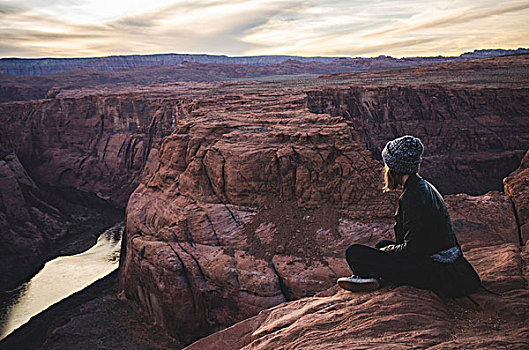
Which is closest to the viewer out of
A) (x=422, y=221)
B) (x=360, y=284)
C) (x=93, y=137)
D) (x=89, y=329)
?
(x=422, y=221)

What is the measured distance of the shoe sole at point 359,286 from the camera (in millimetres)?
5797

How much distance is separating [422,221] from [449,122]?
40.2 meters

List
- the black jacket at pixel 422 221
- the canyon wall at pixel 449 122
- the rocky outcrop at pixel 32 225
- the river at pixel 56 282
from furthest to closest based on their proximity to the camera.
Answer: the canyon wall at pixel 449 122 < the rocky outcrop at pixel 32 225 < the river at pixel 56 282 < the black jacket at pixel 422 221

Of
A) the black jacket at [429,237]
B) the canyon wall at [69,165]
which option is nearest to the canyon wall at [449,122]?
the canyon wall at [69,165]

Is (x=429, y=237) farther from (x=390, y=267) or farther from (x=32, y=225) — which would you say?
(x=32, y=225)

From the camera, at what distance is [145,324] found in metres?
17.1

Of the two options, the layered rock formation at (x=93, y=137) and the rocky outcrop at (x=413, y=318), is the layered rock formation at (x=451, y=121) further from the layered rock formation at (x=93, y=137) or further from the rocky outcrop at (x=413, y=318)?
the rocky outcrop at (x=413, y=318)

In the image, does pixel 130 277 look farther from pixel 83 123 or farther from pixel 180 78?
pixel 180 78

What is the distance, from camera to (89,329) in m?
17.8

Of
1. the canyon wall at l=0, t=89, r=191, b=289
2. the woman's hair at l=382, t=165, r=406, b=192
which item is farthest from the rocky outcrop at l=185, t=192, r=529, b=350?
the canyon wall at l=0, t=89, r=191, b=289

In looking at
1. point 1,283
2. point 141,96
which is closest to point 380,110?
point 141,96

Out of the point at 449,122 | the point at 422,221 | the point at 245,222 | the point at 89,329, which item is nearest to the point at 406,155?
the point at 422,221

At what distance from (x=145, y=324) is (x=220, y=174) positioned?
7070mm

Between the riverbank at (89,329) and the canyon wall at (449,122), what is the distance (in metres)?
23.2
